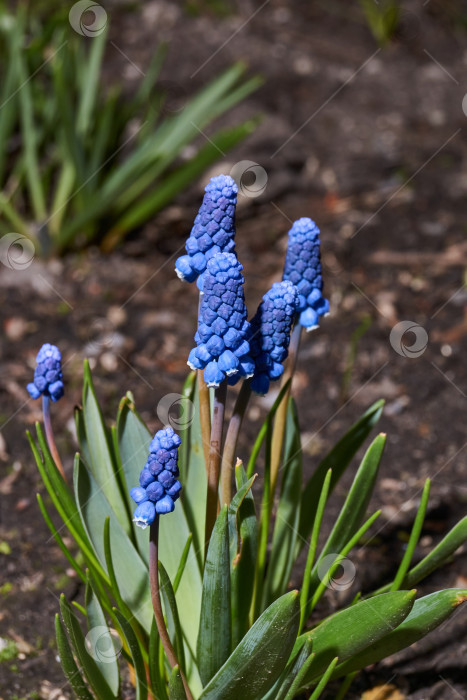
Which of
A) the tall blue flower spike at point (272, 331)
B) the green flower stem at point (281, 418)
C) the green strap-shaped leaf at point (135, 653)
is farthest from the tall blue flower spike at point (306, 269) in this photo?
the green strap-shaped leaf at point (135, 653)

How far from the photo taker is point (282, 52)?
17.0ft

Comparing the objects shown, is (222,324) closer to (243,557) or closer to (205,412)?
(205,412)

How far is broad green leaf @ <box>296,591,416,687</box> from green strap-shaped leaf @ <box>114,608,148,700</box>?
318 millimetres

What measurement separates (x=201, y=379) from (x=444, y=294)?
218 cm

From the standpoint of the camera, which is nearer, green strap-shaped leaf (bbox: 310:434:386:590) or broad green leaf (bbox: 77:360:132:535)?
green strap-shaped leaf (bbox: 310:434:386:590)

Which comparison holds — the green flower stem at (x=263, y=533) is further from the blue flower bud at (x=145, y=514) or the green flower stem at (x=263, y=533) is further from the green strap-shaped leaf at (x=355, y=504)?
the blue flower bud at (x=145, y=514)

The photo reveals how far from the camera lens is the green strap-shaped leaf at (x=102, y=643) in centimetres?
165

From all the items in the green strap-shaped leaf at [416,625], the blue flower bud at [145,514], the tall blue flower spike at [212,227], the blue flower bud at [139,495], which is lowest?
the green strap-shaped leaf at [416,625]

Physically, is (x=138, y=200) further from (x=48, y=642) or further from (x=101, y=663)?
(x=101, y=663)

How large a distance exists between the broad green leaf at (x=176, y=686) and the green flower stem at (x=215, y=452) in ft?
0.98

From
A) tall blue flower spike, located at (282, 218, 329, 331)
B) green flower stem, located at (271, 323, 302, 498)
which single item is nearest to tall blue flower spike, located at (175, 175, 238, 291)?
tall blue flower spike, located at (282, 218, 329, 331)

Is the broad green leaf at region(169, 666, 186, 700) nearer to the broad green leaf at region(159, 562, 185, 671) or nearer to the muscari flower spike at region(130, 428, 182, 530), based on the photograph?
the broad green leaf at region(159, 562, 185, 671)

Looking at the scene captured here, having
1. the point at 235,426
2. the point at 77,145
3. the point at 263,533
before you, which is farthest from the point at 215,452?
the point at 77,145

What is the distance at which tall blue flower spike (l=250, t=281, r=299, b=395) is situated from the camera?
1.41 metres
